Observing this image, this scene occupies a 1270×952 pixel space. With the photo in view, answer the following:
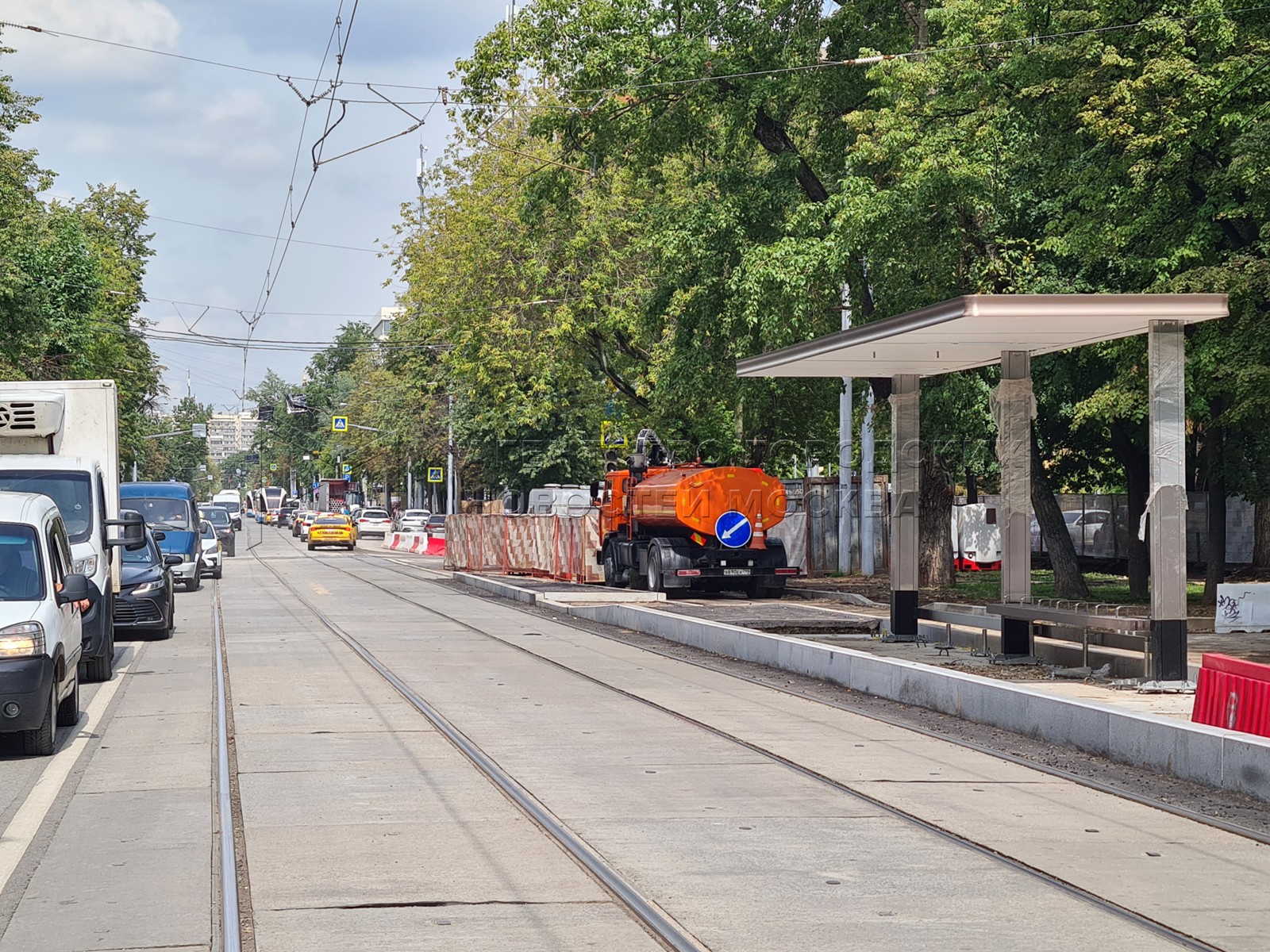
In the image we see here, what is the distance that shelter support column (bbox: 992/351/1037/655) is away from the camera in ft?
53.3

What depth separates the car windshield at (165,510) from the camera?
33562 mm

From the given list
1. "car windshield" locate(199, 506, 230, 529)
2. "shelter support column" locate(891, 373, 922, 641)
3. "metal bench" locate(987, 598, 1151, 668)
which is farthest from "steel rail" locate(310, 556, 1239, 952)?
"car windshield" locate(199, 506, 230, 529)

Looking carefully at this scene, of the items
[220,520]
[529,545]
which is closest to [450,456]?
[220,520]

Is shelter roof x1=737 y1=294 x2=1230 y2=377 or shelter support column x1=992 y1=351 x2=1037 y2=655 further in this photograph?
shelter support column x1=992 y1=351 x2=1037 y2=655

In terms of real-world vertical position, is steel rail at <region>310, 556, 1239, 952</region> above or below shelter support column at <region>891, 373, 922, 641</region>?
below

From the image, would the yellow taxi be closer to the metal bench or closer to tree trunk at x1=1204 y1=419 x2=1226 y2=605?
tree trunk at x1=1204 y1=419 x2=1226 y2=605

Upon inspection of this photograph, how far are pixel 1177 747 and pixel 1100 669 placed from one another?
461 centimetres

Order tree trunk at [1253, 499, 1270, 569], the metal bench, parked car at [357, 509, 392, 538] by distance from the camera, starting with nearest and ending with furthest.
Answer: the metal bench < tree trunk at [1253, 499, 1270, 569] < parked car at [357, 509, 392, 538]

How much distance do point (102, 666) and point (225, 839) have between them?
876cm

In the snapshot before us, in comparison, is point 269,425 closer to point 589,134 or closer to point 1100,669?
point 589,134

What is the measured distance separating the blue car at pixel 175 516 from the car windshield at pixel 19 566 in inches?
832

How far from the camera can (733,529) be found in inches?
1219

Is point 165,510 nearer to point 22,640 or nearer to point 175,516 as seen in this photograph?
point 175,516

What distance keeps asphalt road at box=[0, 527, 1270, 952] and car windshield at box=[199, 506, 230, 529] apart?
3663cm
